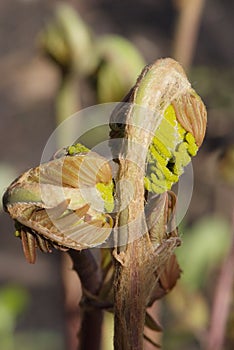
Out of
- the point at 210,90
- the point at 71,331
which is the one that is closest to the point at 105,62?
A: the point at 71,331

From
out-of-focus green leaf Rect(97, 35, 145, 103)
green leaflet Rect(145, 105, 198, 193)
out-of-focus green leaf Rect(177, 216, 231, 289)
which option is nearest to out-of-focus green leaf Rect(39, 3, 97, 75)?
out-of-focus green leaf Rect(97, 35, 145, 103)

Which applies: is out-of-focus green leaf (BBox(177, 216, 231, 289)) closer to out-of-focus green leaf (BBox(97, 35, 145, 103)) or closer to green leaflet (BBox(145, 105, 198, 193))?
out-of-focus green leaf (BBox(97, 35, 145, 103))

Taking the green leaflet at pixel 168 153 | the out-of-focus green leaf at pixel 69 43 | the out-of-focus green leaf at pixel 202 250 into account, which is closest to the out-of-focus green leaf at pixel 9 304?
the out-of-focus green leaf at pixel 202 250

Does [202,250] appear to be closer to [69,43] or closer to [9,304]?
[9,304]

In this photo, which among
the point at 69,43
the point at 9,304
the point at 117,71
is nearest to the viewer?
the point at 117,71

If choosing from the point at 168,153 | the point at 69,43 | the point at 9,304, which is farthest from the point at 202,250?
the point at 168,153

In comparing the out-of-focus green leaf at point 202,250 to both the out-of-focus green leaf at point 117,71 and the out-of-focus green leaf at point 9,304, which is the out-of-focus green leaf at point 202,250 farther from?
the out-of-focus green leaf at point 117,71

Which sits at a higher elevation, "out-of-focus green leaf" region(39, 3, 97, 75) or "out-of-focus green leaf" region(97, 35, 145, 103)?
"out-of-focus green leaf" region(39, 3, 97, 75)
